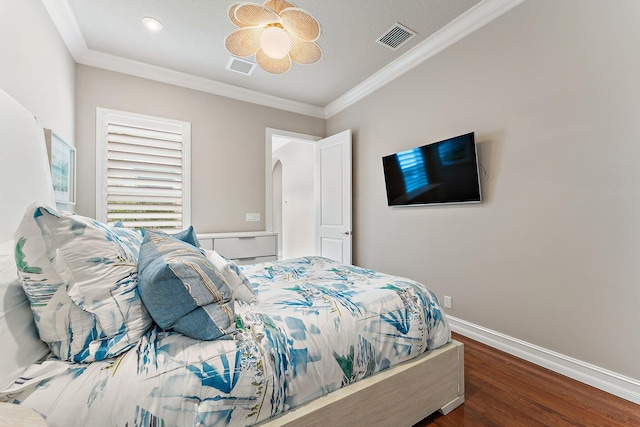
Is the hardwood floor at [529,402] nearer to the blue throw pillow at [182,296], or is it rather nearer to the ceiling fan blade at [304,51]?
the blue throw pillow at [182,296]

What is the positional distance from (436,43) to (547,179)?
Answer: 167cm

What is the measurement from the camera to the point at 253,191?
3766mm

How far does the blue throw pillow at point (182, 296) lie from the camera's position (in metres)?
0.91

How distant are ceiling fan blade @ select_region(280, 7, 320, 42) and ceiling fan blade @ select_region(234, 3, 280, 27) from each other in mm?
69

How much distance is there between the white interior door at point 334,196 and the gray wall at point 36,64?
9.54 ft

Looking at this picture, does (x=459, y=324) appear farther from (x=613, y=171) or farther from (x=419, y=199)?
(x=613, y=171)

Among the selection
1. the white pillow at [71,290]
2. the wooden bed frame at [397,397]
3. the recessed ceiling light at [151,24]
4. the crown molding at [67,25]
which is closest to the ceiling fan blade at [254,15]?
the recessed ceiling light at [151,24]

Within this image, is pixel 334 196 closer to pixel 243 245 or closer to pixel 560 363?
pixel 243 245

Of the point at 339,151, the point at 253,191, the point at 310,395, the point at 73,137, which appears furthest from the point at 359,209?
the point at 73,137

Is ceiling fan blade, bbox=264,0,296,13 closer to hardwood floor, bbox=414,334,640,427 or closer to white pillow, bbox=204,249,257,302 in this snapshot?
white pillow, bbox=204,249,257,302

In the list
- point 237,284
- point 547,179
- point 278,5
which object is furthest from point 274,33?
point 547,179

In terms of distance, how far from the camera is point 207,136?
345 cm

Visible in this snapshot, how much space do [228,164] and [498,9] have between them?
3.21 meters

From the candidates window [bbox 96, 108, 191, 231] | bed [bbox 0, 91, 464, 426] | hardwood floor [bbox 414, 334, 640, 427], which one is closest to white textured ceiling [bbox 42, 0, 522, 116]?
window [bbox 96, 108, 191, 231]
